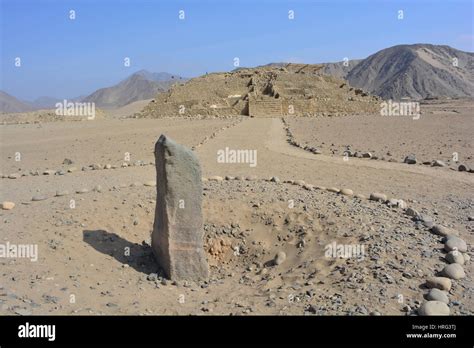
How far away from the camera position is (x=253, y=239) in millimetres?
7137

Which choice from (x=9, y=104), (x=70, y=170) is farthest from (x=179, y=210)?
(x=9, y=104)

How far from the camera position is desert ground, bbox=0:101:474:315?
4.90 meters

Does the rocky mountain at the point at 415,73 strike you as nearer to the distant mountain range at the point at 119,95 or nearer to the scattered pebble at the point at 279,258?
the distant mountain range at the point at 119,95

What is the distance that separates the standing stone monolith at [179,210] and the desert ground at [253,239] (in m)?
0.27

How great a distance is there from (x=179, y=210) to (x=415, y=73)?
8142 centimetres

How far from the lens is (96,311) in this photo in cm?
470

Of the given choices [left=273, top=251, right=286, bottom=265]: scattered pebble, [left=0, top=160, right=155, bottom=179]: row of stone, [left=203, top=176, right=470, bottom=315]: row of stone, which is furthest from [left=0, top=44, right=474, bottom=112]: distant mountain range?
[left=273, top=251, right=286, bottom=265]: scattered pebble

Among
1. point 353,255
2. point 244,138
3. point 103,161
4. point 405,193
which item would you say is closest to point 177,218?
point 353,255

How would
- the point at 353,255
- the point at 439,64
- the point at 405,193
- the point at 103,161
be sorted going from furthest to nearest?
the point at 439,64 < the point at 103,161 < the point at 405,193 < the point at 353,255

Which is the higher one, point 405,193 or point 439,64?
point 439,64

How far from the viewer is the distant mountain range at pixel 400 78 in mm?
76137

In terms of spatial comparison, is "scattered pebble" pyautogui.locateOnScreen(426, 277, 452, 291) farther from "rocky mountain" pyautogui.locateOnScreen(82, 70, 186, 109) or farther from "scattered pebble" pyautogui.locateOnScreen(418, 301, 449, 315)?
"rocky mountain" pyautogui.locateOnScreen(82, 70, 186, 109)

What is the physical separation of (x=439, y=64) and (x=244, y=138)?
8143 cm
